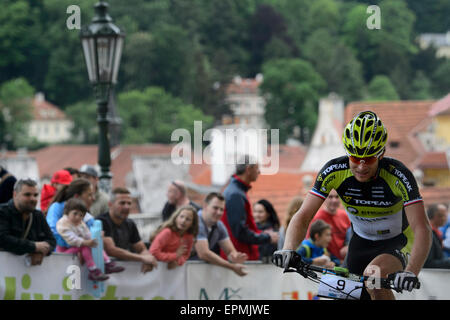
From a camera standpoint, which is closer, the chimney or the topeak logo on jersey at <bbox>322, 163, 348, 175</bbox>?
the topeak logo on jersey at <bbox>322, 163, 348, 175</bbox>

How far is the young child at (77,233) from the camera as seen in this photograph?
29.7 ft

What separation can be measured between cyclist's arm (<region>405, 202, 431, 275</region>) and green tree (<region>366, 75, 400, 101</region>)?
148 m

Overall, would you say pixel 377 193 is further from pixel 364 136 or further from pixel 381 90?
pixel 381 90

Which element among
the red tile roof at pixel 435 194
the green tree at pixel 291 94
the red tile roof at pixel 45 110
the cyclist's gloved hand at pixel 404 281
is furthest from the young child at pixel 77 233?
the red tile roof at pixel 45 110

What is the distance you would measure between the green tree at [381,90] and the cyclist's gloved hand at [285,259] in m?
149

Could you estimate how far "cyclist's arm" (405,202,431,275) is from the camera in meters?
5.68

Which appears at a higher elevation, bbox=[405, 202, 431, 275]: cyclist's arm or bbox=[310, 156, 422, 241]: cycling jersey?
bbox=[310, 156, 422, 241]: cycling jersey

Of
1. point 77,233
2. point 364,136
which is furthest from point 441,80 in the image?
point 364,136

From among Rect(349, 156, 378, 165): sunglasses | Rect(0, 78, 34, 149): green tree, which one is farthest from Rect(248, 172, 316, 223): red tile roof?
Rect(0, 78, 34, 149): green tree

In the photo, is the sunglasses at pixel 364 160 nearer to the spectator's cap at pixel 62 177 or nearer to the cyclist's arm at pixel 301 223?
the cyclist's arm at pixel 301 223

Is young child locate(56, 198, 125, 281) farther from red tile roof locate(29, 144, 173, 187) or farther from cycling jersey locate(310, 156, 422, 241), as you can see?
red tile roof locate(29, 144, 173, 187)

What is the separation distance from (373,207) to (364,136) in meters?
0.63
